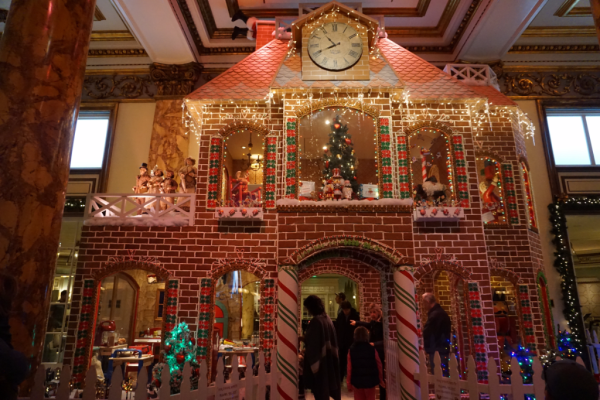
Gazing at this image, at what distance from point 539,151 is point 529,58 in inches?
139

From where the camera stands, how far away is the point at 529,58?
46.6 ft

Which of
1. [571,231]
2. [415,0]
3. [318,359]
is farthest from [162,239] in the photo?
[571,231]

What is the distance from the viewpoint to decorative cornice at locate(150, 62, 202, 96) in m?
13.8

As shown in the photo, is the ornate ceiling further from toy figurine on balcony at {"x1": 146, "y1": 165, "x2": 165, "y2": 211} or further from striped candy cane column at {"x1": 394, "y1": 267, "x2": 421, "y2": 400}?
striped candy cane column at {"x1": 394, "y1": 267, "x2": 421, "y2": 400}

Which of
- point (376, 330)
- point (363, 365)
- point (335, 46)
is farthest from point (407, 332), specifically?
point (335, 46)

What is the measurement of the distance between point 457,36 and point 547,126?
14.0 ft

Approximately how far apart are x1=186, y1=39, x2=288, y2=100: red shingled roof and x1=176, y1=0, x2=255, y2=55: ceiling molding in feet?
10.4

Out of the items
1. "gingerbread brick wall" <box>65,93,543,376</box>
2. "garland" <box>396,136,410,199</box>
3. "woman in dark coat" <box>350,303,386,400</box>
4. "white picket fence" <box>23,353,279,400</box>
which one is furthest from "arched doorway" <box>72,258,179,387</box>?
"garland" <box>396,136,410,199</box>

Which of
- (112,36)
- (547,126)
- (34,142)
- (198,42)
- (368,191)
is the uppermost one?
(112,36)

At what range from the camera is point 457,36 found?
535 inches

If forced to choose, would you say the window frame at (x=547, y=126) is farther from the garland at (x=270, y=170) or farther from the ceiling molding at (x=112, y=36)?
the ceiling molding at (x=112, y=36)

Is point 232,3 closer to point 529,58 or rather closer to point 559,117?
point 529,58

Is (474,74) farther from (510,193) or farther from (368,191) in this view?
(368,191)

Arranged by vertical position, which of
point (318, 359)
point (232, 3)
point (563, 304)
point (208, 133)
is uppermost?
point (232, 3)
